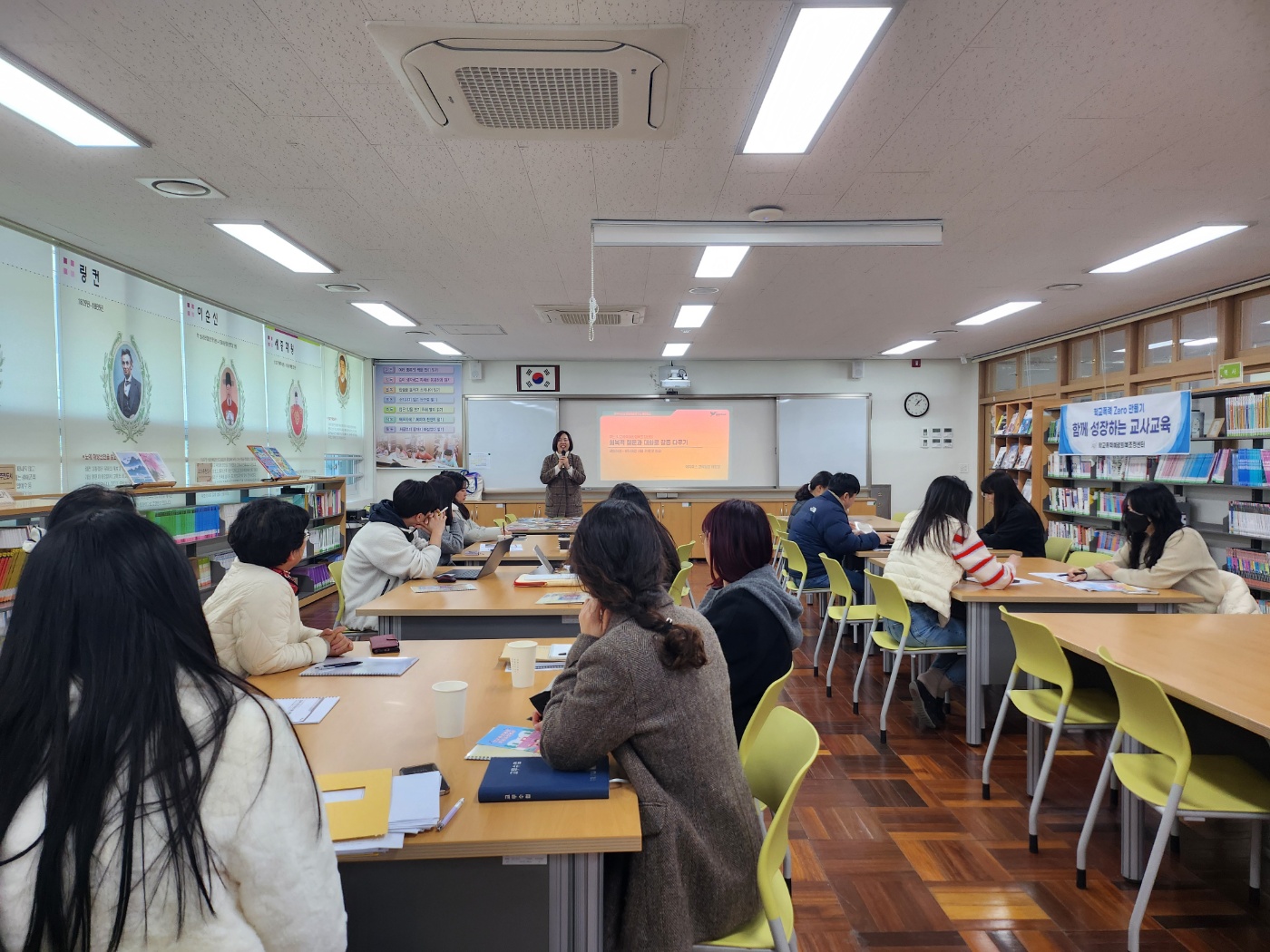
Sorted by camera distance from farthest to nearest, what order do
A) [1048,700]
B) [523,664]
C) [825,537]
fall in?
[825,537] < [1048,700] < [523,664]

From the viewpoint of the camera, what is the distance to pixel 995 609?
3.35 meters

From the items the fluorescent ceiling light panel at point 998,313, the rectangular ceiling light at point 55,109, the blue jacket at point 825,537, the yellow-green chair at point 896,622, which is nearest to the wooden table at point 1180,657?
the yellow-green chair at point 896,622

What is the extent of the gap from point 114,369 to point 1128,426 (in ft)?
25.4

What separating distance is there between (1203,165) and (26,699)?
4.23 metres

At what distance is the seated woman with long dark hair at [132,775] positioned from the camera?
2.46 feet

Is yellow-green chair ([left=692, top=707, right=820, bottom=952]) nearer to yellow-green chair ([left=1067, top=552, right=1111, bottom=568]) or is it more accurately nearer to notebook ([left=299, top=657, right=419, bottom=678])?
notebook ([left=299, top=657, right=419, bottom=678])

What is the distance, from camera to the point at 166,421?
5156 mm

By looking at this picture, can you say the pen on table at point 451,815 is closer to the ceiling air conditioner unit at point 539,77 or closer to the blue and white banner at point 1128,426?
the ceiling air conditioner unit at point 539,77

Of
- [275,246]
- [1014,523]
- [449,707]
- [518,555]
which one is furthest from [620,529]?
[1014,523]

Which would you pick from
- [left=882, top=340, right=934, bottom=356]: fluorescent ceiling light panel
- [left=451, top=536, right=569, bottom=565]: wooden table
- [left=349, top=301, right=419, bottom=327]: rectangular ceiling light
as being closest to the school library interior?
[left=349, top=301, right=419, bottom=327]: rectangular ceiling light

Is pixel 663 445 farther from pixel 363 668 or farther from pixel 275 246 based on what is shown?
pixel 363 668

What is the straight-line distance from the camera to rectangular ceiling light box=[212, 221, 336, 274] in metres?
3.84

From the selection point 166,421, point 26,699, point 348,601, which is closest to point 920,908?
point 26,699

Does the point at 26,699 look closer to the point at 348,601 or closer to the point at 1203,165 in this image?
the point at 348,601
